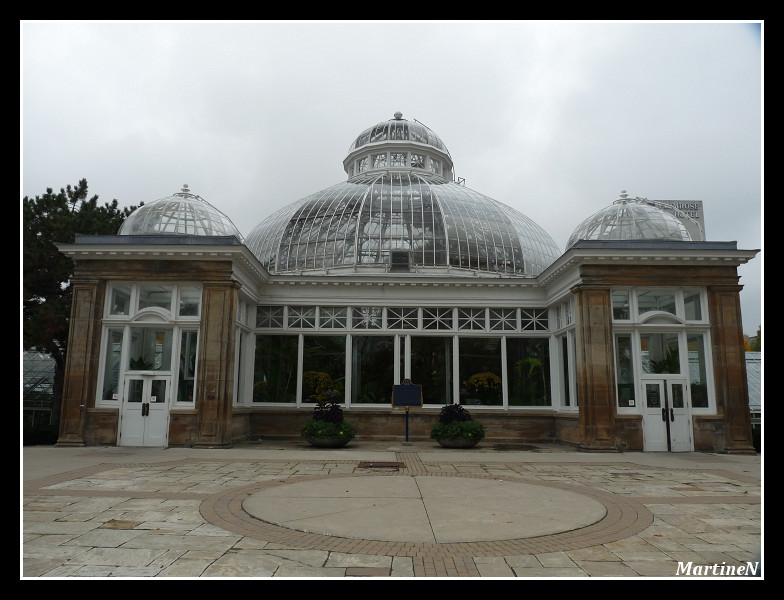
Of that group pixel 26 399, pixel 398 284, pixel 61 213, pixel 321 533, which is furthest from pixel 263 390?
pixel 321 533

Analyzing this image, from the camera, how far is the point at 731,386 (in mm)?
19578

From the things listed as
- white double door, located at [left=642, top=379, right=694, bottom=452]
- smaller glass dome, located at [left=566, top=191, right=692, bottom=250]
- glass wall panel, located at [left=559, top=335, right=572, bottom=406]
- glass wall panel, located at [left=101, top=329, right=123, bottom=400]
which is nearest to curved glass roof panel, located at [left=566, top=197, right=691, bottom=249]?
smaller glass dome, located at [left=566, top=191, right=692, bottom=250]

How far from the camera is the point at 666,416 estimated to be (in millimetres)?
19469

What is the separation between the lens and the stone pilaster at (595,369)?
19.1m

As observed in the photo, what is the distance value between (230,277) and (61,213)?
9691mm

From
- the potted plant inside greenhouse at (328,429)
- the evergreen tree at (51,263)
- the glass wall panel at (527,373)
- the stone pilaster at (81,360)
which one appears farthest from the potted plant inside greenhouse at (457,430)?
the evergreen tree at (51,263)

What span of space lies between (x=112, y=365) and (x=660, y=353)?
64.8 feet

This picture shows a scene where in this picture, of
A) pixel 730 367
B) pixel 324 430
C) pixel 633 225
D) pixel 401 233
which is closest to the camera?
pixel 324 430

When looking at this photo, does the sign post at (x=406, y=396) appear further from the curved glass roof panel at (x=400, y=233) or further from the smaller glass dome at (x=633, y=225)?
the smaller glass dome at (x=633, y=225)

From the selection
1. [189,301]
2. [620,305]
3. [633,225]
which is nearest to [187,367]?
[189,301]

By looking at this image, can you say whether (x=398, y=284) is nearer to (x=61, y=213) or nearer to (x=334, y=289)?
(x=334, y=289)

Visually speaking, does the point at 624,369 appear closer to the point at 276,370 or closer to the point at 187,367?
the point at 276,370

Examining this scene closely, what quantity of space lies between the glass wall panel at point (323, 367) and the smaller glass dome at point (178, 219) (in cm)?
544

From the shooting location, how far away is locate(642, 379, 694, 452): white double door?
19266mm
